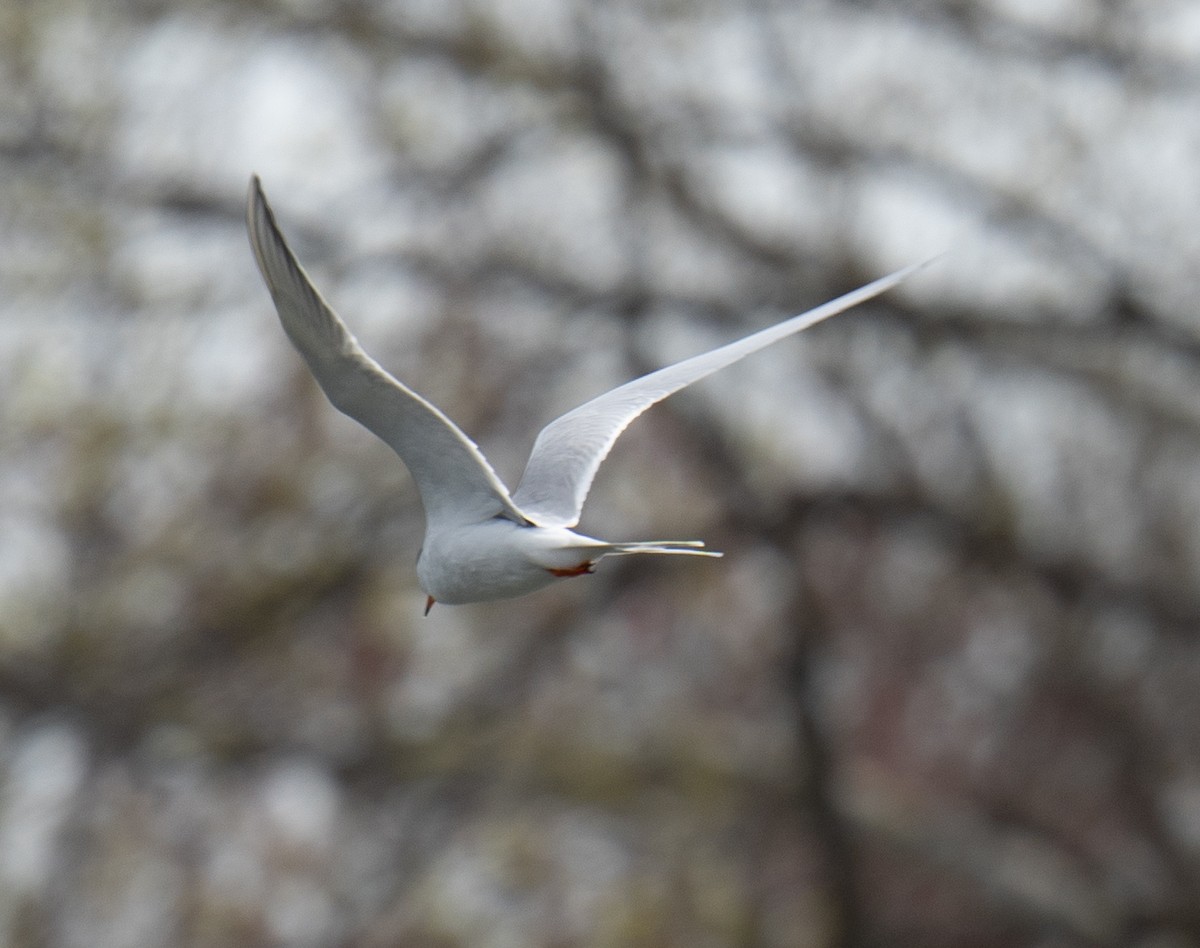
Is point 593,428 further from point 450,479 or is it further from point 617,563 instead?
point 617,563

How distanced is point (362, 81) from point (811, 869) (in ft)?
14.9

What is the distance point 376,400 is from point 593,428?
27.2 inches

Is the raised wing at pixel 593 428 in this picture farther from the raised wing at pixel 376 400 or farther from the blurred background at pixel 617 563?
the blurred background at pixel 617 563

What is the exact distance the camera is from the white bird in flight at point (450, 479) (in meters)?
2.31

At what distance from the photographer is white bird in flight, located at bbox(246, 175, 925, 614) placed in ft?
7.57

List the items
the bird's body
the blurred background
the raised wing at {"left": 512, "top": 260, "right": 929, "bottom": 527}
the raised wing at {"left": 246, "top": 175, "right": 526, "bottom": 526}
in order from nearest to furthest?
the raised wing at {"left": 246, "top": 175, "right": 526, "bottom": 526}, the bird's body, the raised wing at {"left": 512, "top": 260, "right": 929, "bottom": 527}, the blurred background

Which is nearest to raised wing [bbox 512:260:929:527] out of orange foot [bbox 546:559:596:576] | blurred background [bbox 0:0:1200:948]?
orange foot [bbox 546:559:596:576]

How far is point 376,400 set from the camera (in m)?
2.49

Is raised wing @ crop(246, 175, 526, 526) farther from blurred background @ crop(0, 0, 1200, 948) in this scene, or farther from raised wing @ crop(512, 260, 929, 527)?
blurred background @ crop(0, 0, 1200, 948)

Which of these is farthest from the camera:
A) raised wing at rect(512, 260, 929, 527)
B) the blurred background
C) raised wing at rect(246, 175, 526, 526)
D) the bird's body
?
the blurred background

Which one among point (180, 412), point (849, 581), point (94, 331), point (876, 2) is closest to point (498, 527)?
point (180, 412)

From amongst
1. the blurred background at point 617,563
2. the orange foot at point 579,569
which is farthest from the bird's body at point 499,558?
the blurred background at point 617,563

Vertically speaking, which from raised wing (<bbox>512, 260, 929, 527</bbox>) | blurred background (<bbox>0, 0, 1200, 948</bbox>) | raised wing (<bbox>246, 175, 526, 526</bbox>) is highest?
raised wing (<bbox>246, 175, 526, 526</bbox>)

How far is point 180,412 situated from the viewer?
7.63 meters
